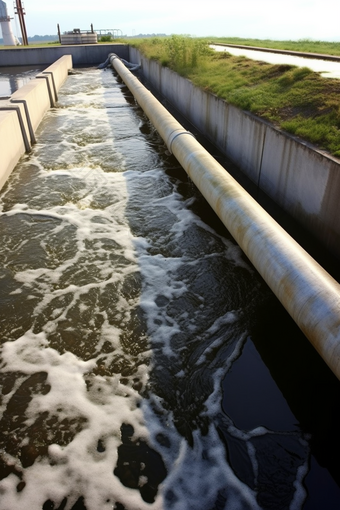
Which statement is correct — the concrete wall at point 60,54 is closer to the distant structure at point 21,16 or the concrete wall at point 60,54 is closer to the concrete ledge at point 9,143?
the distant structure at point 21,16

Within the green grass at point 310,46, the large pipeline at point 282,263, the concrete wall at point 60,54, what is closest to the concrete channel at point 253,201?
the large pipeline at point 282,263

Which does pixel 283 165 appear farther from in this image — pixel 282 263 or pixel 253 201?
pixel 282 263

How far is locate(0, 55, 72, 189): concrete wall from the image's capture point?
972 centimetres

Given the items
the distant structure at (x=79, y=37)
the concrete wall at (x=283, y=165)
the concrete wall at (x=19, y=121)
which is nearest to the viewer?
the concrete wall at (x=283, y=165)

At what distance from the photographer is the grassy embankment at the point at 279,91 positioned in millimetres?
7431

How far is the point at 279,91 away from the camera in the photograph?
403 inches

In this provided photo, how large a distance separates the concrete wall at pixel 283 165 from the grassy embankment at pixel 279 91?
0.86ft

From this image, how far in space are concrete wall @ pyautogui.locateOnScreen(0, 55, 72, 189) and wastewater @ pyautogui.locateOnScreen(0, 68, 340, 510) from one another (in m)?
2.56

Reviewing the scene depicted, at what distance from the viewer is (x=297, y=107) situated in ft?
29.0

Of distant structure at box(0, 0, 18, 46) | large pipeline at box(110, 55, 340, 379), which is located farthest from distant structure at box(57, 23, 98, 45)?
large pipeline at box(110, 55, 340, 379)

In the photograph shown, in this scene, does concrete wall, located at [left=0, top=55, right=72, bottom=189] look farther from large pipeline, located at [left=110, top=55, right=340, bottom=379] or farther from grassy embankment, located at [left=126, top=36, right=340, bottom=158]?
grassy embankment, located at [left=126, top=36, right=340, bottom=158]

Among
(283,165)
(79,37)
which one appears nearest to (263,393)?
(283,165)

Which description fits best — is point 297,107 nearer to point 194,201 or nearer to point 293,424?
point 194,201

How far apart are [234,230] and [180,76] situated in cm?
1232
